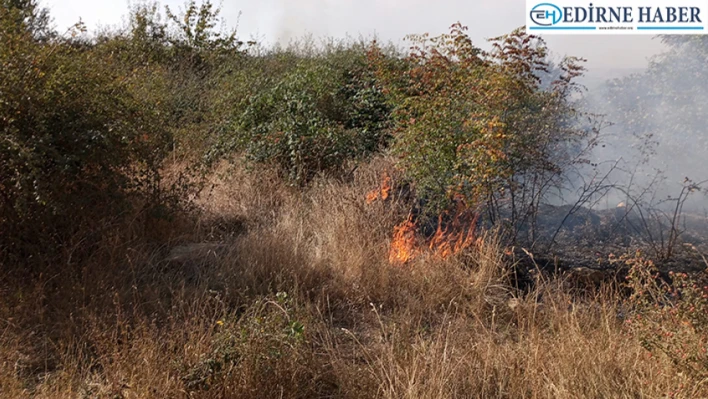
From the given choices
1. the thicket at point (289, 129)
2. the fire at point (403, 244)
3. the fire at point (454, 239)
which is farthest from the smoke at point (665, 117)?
the fire at point (403, 244)

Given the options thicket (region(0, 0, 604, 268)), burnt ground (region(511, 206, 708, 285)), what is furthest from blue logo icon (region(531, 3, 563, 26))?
burnt ground (region(511, 206, 708, 285))

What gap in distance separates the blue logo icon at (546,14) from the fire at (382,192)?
2847 millimetres

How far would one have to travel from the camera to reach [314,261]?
214 inches

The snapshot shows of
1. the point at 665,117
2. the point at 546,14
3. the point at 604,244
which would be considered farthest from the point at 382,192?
the point at 665,117

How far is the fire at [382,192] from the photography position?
6594mm

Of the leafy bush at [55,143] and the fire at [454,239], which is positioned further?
the fire at [454,239]

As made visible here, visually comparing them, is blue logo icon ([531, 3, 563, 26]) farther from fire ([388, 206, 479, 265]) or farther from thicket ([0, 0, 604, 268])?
fire ([388, 206, 479, 265])

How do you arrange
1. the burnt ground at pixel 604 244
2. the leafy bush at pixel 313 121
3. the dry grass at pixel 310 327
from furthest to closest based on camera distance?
the leafy bush at pixel 313 121, the burnt ground at pixel 604 244, the dry grass at pixel 310 327

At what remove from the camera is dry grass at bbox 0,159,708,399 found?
11.2 feet

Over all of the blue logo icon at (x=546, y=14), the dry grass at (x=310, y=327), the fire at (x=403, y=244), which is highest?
the blue logo icon at (x=546, y=14)

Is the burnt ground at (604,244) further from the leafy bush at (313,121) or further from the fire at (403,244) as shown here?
the leafy bush at (313,121)

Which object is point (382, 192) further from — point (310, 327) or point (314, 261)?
point (310, 327)

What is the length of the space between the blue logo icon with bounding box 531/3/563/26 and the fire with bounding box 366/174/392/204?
2.85 metres

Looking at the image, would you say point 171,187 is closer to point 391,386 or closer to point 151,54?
point 391,386
